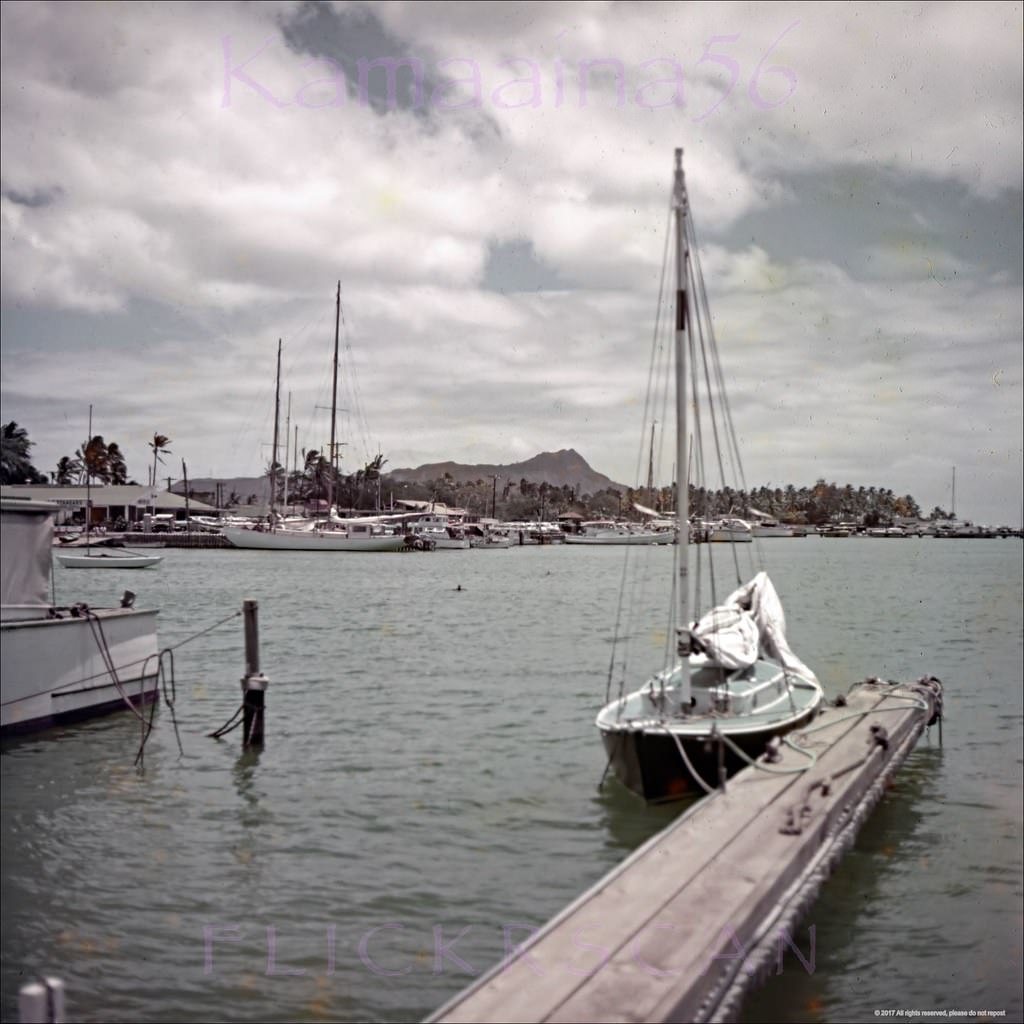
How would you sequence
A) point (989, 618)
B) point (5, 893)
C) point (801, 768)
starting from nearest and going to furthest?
point (5, 893) < point (801, 768) < point (989, 618)

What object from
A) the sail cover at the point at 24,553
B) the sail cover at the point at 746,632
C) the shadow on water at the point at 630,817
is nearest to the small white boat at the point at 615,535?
the sail cover at the point at 746,632

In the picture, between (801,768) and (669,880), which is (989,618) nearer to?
(801,768)

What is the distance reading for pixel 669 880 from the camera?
9.55 meters

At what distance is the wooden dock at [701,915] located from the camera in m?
7.31

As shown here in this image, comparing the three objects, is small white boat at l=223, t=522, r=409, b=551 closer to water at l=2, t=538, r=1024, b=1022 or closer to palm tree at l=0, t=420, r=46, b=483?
palm tree at l=0, t=420, r=46, b=483

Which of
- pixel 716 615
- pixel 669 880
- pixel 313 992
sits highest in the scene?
pixel 716 615

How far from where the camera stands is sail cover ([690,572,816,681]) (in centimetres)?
1684

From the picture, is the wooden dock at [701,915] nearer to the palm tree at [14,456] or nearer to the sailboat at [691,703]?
the sailboat at [691,703]

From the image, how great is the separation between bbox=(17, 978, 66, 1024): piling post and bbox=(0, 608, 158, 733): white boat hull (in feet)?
52.9

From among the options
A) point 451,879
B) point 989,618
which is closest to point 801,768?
point 451,879

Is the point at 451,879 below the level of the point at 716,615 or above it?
below

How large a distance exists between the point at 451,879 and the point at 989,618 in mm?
48378

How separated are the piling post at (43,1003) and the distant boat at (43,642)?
634 inches

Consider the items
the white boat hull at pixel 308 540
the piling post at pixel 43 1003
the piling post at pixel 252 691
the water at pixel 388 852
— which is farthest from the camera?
the white boat hull at pixel 308 540
